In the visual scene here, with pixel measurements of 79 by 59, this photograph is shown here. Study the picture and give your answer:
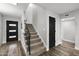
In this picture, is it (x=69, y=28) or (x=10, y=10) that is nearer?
(x=10, y=10)

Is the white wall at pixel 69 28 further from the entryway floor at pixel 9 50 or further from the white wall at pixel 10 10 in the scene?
the entryway floor at pixel 9 50

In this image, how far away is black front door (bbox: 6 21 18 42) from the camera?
1.46 m

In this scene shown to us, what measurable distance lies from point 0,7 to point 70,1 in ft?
4.93

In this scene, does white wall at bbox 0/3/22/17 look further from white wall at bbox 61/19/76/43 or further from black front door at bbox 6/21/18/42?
white wall at bbox 61/19/76/43

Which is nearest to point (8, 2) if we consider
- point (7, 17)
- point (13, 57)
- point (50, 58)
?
point (7, 17)

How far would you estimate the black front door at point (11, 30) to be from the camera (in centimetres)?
146

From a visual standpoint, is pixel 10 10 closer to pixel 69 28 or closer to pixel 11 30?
pixel 11 30

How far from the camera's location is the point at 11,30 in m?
1.53

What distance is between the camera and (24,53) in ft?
4.50

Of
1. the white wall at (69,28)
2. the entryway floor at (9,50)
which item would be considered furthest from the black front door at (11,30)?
the white wall at (69,28)

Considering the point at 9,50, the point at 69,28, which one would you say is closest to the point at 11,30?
the point at 9,50

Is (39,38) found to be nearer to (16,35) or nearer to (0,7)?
(16,35)

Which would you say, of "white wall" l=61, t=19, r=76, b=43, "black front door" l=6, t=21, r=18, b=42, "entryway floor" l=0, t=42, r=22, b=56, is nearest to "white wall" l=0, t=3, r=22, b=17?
"black front door" l=6, t=21, r=18, b=42

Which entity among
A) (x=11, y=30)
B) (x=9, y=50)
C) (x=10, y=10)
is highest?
(x=10, y=10)
